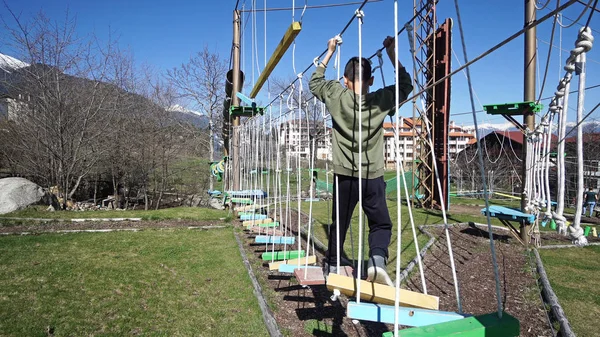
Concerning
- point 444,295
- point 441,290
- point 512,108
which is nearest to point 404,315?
point 444,295

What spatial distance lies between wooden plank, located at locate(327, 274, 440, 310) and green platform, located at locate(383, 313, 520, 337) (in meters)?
0.39

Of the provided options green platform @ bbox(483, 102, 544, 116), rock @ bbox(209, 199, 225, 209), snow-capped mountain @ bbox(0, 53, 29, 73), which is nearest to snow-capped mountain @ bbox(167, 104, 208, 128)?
rock @ bbox(209, 199, 225, 209)

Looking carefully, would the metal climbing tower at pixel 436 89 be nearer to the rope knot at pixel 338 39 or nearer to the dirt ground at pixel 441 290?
the dirt ground at pixel 441 290

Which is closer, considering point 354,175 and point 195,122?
point 354,175

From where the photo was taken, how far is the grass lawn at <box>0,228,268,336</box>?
3.25 meters

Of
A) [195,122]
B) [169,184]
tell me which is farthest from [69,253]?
[195,122]

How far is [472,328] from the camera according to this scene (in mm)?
1470

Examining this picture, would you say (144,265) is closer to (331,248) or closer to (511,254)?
(331,248)

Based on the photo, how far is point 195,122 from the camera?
1705 centimetres

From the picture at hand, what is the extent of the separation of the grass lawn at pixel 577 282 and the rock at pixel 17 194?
1082 cm

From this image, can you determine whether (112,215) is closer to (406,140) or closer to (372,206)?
(372,206)

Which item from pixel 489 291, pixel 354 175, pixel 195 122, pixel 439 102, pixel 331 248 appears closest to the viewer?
pixel 354 175

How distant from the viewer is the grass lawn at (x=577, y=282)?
12.2 ft

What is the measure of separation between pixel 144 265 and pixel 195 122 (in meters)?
12.9
